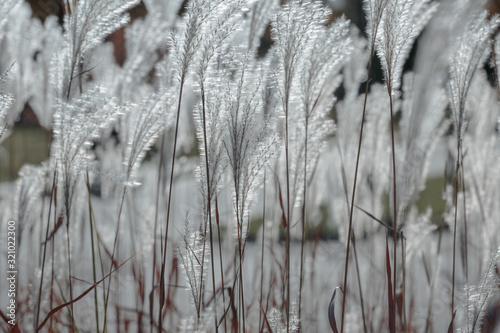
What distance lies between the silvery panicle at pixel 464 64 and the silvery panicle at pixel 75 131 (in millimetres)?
740

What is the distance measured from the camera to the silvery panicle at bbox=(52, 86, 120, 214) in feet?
3.50

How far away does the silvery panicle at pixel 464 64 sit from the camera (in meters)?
1.19

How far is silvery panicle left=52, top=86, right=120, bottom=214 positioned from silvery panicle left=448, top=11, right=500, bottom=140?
29.1 inches

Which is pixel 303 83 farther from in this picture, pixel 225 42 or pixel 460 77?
pixel 460 77

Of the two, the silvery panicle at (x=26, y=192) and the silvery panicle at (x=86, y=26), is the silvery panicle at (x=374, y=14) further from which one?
the silvery panicle at (x=26, y=192)

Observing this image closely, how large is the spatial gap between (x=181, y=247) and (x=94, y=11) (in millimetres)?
509

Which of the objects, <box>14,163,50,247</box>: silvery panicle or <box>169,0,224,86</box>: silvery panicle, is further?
<box>14,163,50,247</box>: silvery panicle

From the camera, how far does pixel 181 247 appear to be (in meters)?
1.13

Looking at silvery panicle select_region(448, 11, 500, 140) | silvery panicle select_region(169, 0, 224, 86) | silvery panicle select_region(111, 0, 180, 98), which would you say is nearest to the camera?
silvery panicle select_region(169, 0, 224, 86)

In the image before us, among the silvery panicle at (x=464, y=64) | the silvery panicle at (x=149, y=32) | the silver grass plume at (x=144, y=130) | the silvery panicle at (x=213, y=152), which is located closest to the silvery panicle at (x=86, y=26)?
the silver grass plume at (x=144, y=130)

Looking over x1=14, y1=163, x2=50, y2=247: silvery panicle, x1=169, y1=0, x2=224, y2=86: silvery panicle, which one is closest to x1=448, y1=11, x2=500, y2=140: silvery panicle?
x1=169, y1=0, x2=224, y2=86: silvery panicle

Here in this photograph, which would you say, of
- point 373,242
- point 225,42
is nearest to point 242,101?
point 225,42

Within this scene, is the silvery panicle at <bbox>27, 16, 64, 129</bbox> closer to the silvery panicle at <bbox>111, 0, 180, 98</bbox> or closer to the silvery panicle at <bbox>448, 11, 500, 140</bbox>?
the silvery panicle at <bbox>111, 0, 180, 98</bbox>

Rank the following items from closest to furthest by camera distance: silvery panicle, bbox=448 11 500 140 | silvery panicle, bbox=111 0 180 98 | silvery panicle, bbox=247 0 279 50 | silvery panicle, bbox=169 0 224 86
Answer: silvery panicle, bbox=169 0 224 86 < silvery panicle, bbox=448 11 500 140 < silvery panicle, bbox=247 0 279 50 < silvery panicle, bbox=111 0 180 98
